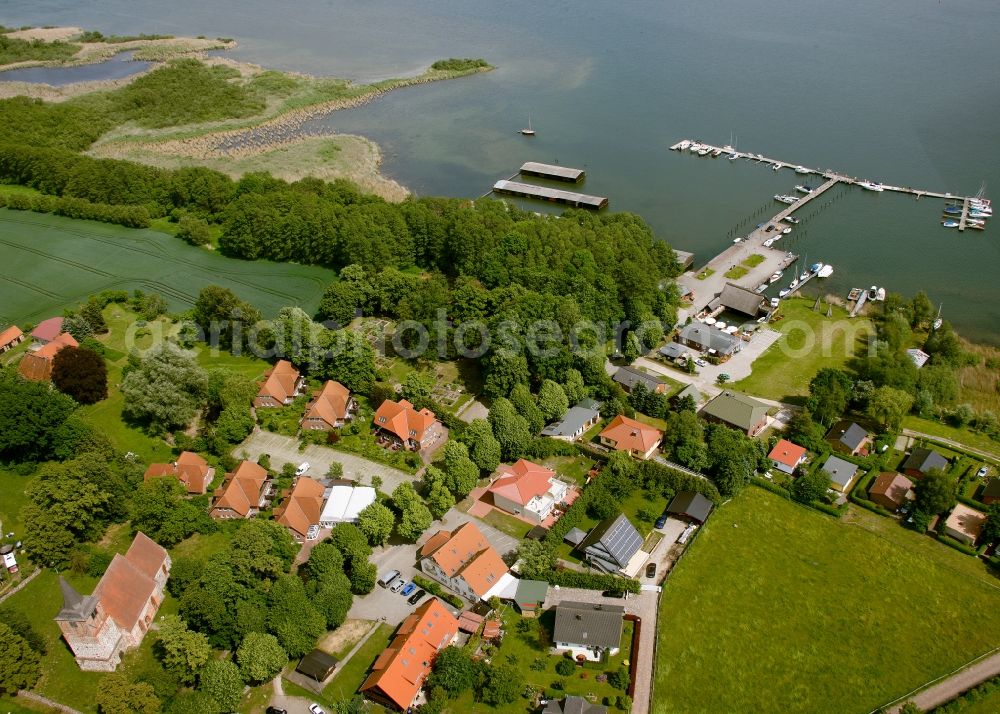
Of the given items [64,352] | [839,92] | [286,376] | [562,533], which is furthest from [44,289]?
[839,92]

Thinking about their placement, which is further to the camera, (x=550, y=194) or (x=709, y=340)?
(x=550, y=194)

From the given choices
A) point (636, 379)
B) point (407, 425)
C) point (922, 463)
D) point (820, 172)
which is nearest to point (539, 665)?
point (407, 425)

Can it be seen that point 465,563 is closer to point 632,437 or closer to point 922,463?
point 632,437

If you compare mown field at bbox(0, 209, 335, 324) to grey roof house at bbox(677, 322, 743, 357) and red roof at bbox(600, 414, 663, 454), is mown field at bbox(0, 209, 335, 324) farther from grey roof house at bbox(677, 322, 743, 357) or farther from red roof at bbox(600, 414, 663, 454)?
grey roof house at bbox(677, 322, 743, 357)

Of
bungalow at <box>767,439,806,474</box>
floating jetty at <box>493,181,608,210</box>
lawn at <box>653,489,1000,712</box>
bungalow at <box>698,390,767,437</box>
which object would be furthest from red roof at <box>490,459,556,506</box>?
floating jetty at <box>493,181,608,210</box>

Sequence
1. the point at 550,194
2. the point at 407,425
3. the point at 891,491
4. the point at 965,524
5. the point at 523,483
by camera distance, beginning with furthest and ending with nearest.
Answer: the point at 550,194 < the point at 407,425 < the point at 891,491 < the point at 523,483 < the point at 965,524

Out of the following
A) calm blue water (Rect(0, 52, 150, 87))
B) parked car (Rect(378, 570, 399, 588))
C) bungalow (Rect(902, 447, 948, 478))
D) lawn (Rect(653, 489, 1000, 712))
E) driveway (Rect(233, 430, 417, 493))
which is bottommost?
driveway (Rect(233, 430, 417, 493))
